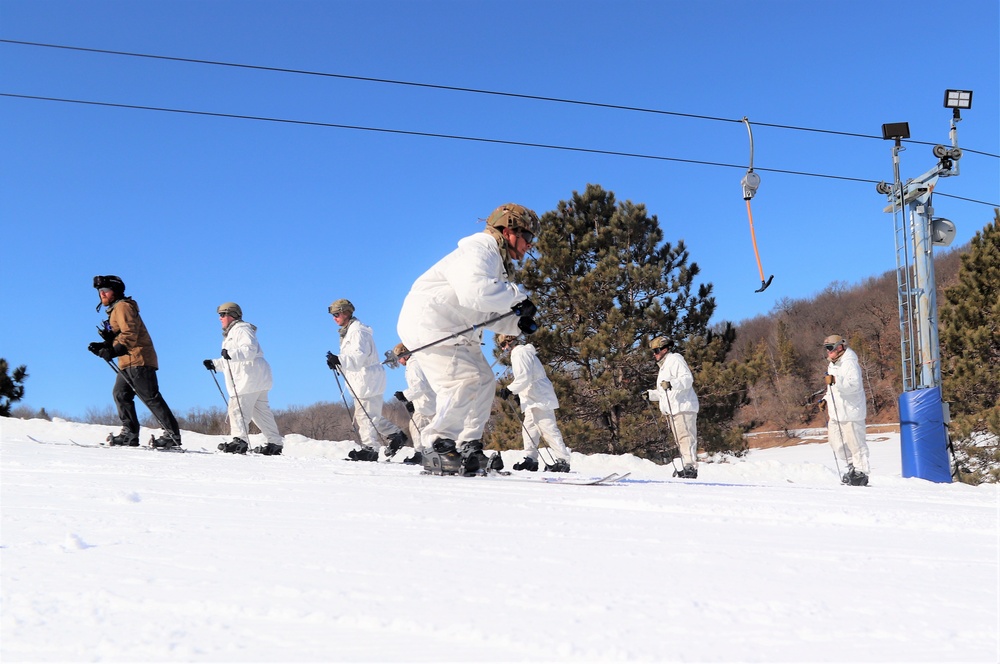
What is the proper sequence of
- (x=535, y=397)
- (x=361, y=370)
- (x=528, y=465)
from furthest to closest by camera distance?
(x=361, y=370)
(x=528, y=465)
(x=535, y=397)

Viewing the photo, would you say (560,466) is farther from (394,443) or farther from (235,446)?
(235,446)

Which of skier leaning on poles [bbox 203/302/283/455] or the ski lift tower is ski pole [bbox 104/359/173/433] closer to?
skier leaning on poles [bbox 203/302/283/455]

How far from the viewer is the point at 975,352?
18562 mm

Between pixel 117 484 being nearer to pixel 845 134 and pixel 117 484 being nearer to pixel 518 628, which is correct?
pixel 518 628

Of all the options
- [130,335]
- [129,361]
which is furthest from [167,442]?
[130,335]

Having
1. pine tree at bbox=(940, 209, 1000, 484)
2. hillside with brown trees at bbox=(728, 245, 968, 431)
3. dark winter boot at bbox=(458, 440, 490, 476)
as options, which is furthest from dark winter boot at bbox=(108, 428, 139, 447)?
hillside with brown trees at bbox=(728, 245, 968, 431)

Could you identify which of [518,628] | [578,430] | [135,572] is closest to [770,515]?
[518,628]

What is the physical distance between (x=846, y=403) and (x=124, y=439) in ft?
27.7

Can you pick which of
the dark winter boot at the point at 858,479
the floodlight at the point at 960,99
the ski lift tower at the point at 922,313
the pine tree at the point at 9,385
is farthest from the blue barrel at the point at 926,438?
the pine tree at the point at 9,385

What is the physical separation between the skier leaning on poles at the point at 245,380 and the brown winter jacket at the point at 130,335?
90 cm

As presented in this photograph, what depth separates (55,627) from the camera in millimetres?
1396

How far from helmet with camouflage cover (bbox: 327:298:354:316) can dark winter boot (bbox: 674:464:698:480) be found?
4.80 m

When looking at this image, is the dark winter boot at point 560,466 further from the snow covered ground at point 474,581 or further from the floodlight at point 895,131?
the floodlight at point 895,131

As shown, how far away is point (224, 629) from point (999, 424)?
1907 cm
